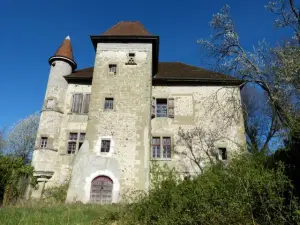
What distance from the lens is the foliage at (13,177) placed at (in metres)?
12.8

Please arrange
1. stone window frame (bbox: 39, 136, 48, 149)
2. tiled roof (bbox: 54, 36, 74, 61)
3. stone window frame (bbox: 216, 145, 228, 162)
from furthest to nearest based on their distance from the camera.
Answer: tiled roof (bbox: 54, 36, 74, 61), stone window frame (bbox: 39, 136, 48, 149), stone window frame (bbox: 216, 145, 228, 162)

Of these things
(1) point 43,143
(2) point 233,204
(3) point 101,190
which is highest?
(1) point 43,143

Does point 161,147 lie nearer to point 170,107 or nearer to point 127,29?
point 170,107

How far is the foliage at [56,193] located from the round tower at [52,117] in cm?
44

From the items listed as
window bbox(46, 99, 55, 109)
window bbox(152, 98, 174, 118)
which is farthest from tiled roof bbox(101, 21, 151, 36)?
window bbox(46, 99, 55, 109)

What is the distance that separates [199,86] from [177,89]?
1.47 metres

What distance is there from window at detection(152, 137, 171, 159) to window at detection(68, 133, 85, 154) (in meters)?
4.38

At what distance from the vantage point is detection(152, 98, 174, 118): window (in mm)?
15703

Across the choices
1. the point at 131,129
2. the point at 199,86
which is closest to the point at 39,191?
the point at 131,129

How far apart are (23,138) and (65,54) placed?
16960 millimetres

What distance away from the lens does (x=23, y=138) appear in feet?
97.8

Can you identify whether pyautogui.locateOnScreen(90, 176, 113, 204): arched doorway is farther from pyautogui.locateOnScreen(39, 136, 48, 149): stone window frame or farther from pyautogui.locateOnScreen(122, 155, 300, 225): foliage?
pyautogui.locateOnScreen(122, 155, 300, 225): foliage

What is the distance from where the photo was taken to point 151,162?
1414 centimetres

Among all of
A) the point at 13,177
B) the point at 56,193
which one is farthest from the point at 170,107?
the point at 13,177
